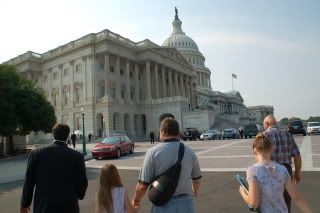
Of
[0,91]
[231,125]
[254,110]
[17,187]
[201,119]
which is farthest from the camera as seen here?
[254,110]

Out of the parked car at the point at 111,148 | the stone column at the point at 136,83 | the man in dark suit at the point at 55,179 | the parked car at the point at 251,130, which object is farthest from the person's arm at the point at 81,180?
the stone column at the point at 136,83

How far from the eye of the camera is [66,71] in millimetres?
73312

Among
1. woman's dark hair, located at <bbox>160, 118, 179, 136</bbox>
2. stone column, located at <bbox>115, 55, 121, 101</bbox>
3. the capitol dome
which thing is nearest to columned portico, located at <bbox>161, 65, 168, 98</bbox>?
stone column, located at <bbox>115, 55, 121, 101</bbox>

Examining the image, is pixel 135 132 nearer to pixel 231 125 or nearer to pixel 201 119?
pixel 201 119

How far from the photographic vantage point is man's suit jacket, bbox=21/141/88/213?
16.4 feet

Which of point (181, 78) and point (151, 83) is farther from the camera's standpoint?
point (181, 78)

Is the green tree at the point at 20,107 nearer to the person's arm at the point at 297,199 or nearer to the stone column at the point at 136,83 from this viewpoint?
the person's arm at the point at 297,199

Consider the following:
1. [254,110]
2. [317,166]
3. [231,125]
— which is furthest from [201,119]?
[254,110]

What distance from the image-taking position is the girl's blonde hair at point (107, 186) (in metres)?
4.99

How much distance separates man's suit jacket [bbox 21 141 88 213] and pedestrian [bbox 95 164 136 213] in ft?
1.28

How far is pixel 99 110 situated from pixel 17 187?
50.6m

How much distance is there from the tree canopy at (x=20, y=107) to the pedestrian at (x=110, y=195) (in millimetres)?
29036

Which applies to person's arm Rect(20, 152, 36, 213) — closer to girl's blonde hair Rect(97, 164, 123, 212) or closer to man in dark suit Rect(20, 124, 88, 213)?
man in dark suit Rect(20, 124, 88, 213)

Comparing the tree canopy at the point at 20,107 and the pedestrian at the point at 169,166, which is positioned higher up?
the tree canopy at the point at 20,107
